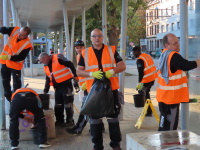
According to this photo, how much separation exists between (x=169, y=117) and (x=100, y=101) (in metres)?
0.99

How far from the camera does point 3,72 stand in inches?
258

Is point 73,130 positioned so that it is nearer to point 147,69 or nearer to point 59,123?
point 59,123

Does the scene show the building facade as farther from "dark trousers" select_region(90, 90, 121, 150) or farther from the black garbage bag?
the black garbage bag

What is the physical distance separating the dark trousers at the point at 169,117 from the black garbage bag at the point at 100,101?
0.74 m

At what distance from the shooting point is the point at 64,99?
685cm

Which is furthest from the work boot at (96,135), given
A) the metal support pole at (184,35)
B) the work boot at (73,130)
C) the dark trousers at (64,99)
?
the dark trousers at (64,99)

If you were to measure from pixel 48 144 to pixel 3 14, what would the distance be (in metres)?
3.29

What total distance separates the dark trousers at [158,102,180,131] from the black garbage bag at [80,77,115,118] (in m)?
0.74

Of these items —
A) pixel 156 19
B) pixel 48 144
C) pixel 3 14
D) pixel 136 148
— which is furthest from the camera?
pixel 156 19

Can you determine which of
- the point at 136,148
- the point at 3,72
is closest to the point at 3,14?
the point at 3,72

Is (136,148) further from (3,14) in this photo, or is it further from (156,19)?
(156,19)

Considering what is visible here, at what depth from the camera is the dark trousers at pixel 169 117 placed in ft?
14.6

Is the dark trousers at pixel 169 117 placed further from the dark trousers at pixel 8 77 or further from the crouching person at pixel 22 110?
the dark trousers at pixel 8 77

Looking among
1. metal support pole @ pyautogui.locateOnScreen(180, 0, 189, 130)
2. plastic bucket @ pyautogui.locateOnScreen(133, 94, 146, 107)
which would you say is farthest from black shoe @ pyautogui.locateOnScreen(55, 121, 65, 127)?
metal support pole @ pyautogui.locateOnScreen(180, 0, 189, 130)
